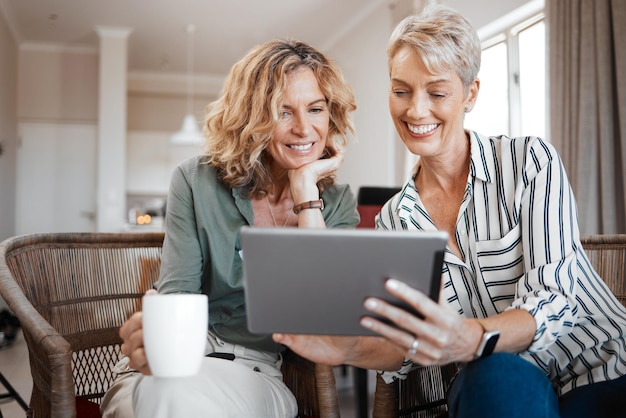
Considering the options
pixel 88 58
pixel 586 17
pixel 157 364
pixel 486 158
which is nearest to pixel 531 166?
pixel 486 158

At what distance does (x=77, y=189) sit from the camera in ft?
24.2

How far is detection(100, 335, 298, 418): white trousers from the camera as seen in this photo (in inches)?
36.9

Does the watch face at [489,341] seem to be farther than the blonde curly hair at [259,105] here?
No

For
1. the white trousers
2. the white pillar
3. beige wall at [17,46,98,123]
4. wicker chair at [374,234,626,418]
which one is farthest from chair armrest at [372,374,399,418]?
beige wall at [17,46,98,123]

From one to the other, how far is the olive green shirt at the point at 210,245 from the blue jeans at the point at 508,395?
0.50 m

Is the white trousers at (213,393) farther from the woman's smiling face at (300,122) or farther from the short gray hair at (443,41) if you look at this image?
the short gray hair at (443,41)

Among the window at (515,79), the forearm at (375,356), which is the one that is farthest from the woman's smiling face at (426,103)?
the window at (515,79)

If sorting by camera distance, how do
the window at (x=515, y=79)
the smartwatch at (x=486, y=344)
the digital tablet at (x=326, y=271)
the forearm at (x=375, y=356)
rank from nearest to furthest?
the digital tablet at (x=326, y=271) < the smartwatch at (x=486, y=344) < the forearm at (x=375, y=356) < the window at (x=515, y=79)

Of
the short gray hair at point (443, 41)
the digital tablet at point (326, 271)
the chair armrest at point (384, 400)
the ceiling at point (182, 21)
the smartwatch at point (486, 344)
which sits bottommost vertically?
the chair armrest at point (384, 400)

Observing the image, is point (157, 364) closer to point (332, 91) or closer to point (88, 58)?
point (332, 91)

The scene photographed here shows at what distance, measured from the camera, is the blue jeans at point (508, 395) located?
80 centimetres

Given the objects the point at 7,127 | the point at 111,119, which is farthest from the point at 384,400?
the point at 7,127

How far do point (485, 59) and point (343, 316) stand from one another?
13.2ft

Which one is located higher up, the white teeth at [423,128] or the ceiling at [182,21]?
the ceiling at [182,21]
